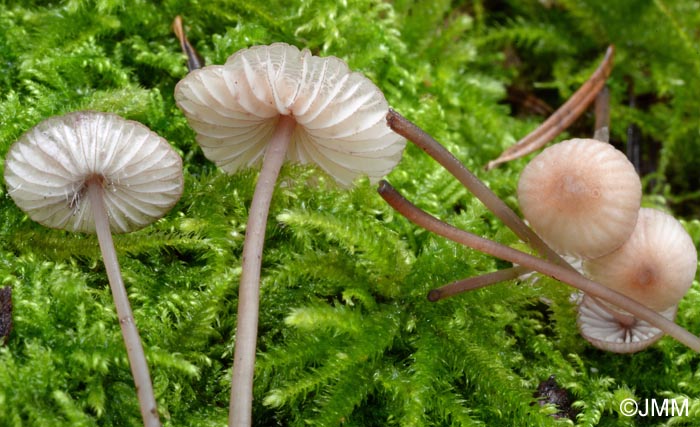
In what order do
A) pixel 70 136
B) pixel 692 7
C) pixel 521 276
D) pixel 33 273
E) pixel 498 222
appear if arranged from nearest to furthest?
pixel 70 136, pixel 33 273, pixel 521 276, pixel 498 222, pixel 692 7

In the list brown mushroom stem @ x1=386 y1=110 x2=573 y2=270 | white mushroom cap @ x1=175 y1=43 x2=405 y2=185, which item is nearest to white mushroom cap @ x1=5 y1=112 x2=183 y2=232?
white mushroom cap @ x1=175 y1=43 x2=405 y2=185

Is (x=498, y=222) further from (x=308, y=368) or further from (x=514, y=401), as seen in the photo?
(x=308, y=368)

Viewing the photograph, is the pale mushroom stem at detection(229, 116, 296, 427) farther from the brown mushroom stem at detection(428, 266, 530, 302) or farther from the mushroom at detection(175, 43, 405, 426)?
the brown mushroom stem at detection(428, 266, 530, 302)

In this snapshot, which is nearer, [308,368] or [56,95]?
[308,368]

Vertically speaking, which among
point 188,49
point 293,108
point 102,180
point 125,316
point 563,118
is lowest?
point 125,316

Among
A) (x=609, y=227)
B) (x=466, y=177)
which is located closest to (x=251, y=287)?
(x=466, y=177)

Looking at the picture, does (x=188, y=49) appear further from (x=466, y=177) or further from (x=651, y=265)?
(x=651, y=265)

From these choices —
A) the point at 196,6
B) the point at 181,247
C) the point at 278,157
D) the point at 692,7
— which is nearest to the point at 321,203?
the point at 278,157
